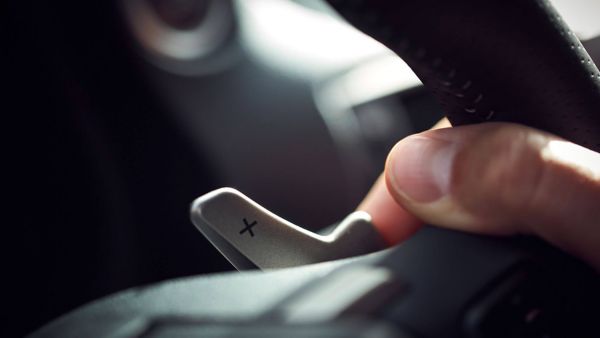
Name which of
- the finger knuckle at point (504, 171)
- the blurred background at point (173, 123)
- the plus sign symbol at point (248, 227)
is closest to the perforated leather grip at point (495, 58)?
the finger knuckle at point (504, 171)

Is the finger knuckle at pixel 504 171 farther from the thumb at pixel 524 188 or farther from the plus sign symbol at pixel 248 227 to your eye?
the plus sign symbol at pixel 248 227

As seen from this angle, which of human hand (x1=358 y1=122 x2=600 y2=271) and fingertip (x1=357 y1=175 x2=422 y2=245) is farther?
fingertip (x1=357 y1=175 x2=422 y2=245)

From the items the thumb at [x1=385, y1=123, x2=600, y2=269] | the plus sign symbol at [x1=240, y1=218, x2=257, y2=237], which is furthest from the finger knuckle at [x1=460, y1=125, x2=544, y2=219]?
the plus sign symbol at [x1=240, y1=218, x2=257, y2=237]

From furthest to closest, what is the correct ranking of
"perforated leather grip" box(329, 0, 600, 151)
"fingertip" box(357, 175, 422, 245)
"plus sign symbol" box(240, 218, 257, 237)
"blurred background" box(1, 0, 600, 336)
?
1. "blurred background" box(1, 0, 600, 336)
2. "fingertip" box(357, 175, 422, 245)
3. "plus sign symbol" box(240, 218, 257, 237)
4. "perforated leather grip" box(329, 0, 600, 151)

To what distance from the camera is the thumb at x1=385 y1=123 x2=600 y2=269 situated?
40cm

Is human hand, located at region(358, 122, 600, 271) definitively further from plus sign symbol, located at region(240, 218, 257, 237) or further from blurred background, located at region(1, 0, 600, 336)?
blurred background, located at region(1, 0, 600, 336)

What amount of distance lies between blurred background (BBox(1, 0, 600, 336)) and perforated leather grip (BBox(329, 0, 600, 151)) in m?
0.64

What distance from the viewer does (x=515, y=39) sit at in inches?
15.3

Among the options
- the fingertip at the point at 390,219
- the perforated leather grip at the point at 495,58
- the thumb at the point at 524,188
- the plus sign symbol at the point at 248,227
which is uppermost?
the perforated leather grip at the point at 495,58

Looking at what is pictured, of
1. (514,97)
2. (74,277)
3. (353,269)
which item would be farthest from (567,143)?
(74,277)

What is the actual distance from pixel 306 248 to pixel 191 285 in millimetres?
100

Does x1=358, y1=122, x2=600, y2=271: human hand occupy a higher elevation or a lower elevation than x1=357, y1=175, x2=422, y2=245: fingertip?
higher

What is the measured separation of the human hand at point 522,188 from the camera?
0.40 meters

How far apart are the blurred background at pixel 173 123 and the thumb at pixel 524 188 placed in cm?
67
